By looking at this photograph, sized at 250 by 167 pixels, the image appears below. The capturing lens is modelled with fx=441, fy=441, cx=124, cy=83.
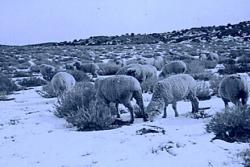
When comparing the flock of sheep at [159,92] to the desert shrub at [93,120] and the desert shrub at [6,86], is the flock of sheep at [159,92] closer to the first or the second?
the desert shrub at [93,120]

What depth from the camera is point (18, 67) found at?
1125 inches

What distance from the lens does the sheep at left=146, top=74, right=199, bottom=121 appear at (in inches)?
371

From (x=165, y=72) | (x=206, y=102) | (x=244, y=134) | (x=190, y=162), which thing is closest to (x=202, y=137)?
(x=244, y=134)

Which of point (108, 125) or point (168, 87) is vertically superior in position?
point (168, 87)

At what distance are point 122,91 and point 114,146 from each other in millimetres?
2216

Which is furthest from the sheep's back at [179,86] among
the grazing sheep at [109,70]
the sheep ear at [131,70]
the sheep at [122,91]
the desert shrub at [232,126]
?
the grazing sheep at [109,70]

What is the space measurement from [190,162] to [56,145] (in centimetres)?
257

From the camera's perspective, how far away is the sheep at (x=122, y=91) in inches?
364

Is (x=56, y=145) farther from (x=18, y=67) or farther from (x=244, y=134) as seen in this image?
(x=18, y=67)

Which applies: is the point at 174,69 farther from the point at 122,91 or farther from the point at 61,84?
the point at 122,91

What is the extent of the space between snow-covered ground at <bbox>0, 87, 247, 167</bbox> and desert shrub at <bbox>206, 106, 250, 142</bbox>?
0.19 m

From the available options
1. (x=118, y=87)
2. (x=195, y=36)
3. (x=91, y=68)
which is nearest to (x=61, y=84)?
(x=118, y=87)

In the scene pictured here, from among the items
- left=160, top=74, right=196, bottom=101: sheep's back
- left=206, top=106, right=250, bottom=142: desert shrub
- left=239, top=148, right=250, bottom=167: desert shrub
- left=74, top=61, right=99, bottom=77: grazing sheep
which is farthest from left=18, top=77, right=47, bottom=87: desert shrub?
left=239, top=148, right=250, bottom=167: desert shrub

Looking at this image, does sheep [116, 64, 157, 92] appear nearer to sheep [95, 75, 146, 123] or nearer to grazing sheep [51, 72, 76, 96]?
grazing sheep [51, 72, 76, 96]
